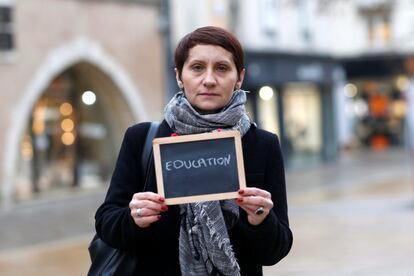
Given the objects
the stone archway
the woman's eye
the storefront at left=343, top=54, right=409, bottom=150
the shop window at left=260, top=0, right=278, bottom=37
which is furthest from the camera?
the storefront at left=343, top=54, right=409, bottom=150

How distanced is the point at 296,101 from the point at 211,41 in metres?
28.4

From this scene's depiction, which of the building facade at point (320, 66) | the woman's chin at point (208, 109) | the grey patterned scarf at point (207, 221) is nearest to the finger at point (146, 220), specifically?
the grey patterned scarf at point (207, 221)

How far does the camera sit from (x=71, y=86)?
22266 mm

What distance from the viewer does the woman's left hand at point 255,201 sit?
2848mm

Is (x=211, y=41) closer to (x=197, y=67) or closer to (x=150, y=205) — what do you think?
(x=197, y=67)

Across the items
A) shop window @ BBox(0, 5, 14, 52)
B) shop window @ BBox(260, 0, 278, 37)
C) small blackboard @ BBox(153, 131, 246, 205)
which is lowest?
small blackboard @ BBox(153, 131, 246, 205)

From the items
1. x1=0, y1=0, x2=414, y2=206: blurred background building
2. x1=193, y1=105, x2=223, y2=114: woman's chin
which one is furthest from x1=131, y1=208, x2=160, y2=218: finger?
x1=0, y1=0, x2=414, y2=206: blurred background building

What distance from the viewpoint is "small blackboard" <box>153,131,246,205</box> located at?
292 centimetres

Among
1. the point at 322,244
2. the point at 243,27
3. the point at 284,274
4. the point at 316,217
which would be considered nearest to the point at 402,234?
the point at 322,244

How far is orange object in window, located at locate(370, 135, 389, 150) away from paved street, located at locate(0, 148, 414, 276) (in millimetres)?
15364

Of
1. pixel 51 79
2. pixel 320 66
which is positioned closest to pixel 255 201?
pixel 51 79

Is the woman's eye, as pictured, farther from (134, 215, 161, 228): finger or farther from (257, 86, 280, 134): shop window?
(257, 86, 280, 134): shop window

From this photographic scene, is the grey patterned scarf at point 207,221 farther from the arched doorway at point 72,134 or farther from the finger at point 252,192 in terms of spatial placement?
the arched doorway at point 72,134

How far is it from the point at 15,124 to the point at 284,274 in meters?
10.3
